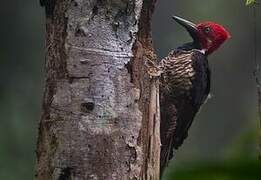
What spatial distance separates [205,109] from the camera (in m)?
14.0

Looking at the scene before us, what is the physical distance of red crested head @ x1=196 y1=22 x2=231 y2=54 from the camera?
386cm

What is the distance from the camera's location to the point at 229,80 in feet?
47.5

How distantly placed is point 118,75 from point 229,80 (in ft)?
41.8

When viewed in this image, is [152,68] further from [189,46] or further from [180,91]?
[189,46]

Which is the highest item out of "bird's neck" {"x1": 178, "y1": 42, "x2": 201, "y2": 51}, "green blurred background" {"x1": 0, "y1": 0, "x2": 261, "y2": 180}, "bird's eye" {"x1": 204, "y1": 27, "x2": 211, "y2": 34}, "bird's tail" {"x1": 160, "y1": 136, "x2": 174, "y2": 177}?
"bird's eye" {"x1": 204, "y1": 27, "x2": 211, "y2": 34}

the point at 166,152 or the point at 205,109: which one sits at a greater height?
the point at 166,152

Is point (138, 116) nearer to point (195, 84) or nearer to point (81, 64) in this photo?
point (81, 64)

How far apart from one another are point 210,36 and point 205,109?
401 inches

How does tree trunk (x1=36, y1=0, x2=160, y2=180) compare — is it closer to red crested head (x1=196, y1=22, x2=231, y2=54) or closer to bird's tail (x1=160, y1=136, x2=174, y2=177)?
bird's tail (x1=160, y1=136, x2=174, y2=177)

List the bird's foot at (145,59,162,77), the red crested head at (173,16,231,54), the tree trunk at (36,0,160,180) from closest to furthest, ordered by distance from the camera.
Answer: the tree trunk at (36,0,160,180)
the bird's foot at (145,59,162,77)
the red crested head at (173,16,231,54)

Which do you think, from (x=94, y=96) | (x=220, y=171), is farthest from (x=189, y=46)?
(x=220, y=171)

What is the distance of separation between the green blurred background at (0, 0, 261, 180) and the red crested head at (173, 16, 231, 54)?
58 centimetres

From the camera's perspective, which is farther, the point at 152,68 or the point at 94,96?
the point at 152,68

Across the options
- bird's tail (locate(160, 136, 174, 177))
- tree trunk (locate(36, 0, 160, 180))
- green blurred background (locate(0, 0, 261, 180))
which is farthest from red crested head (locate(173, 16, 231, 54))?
tree trunk (locate(36, 0, 160, 180))
